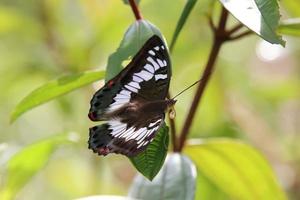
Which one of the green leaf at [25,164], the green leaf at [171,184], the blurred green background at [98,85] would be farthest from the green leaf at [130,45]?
the blurred green background at [98,85]

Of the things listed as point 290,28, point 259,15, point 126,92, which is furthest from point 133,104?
point 290,28

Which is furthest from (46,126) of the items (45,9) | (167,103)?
(167,103)

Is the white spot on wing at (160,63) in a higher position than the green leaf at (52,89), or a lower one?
higher

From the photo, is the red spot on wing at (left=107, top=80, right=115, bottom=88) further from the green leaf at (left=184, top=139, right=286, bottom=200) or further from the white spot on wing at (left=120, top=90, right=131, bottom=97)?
the green leaf at (left=184, top=139, right=286, bottom=200)

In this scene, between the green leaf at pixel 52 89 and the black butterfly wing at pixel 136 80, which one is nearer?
the black butterfly wing at pixel 136 80

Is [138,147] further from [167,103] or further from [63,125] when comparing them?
[63,125]

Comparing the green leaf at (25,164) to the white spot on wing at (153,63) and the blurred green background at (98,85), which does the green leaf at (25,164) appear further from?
the blurred green background at (98,85)

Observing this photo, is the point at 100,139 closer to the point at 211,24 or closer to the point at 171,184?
the point at 171,184
